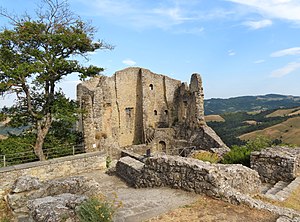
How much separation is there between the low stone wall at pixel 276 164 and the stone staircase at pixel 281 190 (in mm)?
334

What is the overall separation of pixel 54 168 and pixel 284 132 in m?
60.7

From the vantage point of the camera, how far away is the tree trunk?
47.6 ft

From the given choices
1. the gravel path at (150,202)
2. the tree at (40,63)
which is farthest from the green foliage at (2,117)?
the gravel path at (150,202)

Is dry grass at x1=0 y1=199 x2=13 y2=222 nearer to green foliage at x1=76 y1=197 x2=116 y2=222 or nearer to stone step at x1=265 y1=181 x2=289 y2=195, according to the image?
green foliage at x1=76 y1=197 x2=116 y2=222

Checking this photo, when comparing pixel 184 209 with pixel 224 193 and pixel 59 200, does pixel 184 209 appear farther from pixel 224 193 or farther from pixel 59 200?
pixel 59 200

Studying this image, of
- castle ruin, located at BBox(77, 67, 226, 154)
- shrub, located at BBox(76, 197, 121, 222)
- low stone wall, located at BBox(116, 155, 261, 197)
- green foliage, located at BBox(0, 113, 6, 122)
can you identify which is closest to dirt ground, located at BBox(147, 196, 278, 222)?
low stone wall, located at BBox(116, 155, 261, 197)

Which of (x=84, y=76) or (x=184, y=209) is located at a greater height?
(x=84, y=76)

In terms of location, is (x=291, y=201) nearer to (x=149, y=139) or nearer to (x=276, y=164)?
(x=276, y=164)

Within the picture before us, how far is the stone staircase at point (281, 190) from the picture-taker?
8.01 meters

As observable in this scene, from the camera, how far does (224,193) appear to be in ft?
20.2

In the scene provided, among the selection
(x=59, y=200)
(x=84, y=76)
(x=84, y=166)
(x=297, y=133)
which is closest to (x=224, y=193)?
(x=59, y=200)

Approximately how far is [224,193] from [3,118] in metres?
13.0

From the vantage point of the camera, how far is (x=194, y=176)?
6.86 metres

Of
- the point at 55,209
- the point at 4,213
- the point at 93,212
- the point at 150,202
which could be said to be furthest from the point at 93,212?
the point at 4,213
